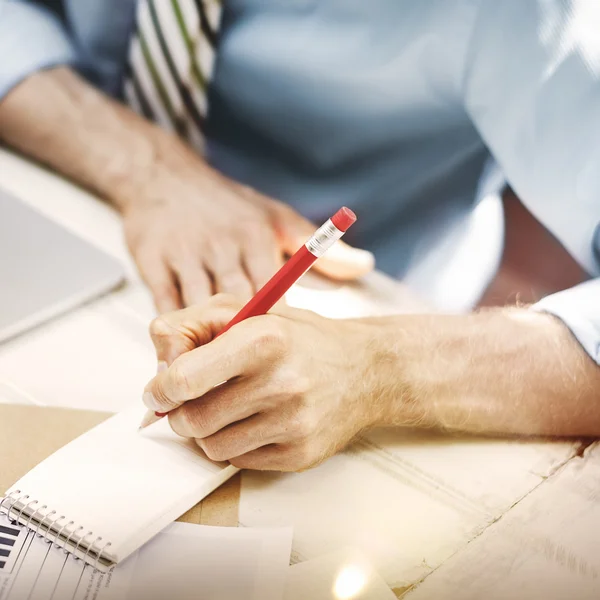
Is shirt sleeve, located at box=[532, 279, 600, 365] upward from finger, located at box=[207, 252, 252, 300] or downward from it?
downward

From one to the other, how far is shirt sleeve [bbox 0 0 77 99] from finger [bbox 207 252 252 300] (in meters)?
0.43

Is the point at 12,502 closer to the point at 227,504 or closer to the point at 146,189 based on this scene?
the point at 227,504

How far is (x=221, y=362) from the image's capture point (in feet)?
1.88

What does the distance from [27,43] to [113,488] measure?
28.7 inches

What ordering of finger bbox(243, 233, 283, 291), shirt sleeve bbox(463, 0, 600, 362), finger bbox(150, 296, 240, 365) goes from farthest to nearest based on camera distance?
finger bbox(243, 233, 283, 291)
shirt sleeve bbox(463, 0, 600, 362)
finger bbox(150, 296, 240, 365)

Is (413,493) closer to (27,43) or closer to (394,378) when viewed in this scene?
(394,378)

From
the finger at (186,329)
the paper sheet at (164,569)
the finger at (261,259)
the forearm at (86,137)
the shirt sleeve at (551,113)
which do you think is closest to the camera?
the paper sheet at (164,569)

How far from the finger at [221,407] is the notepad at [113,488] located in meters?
0.04

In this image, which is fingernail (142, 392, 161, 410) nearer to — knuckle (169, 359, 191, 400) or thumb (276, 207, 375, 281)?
knuckle (169, 359, 191, 400)

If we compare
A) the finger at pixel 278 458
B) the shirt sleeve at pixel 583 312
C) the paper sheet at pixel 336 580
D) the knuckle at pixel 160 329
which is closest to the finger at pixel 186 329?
the knuckle at pixel 160 329

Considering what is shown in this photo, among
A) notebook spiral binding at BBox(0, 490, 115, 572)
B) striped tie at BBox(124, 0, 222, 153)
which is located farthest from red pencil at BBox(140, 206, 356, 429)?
striped tie at BBox(124, 0, 222, 153)

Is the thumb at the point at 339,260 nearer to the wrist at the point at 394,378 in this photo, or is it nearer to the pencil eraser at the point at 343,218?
the wrist at the point at 394,378

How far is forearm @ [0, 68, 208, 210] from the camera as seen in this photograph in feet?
3.24

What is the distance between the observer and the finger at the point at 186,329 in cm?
64
